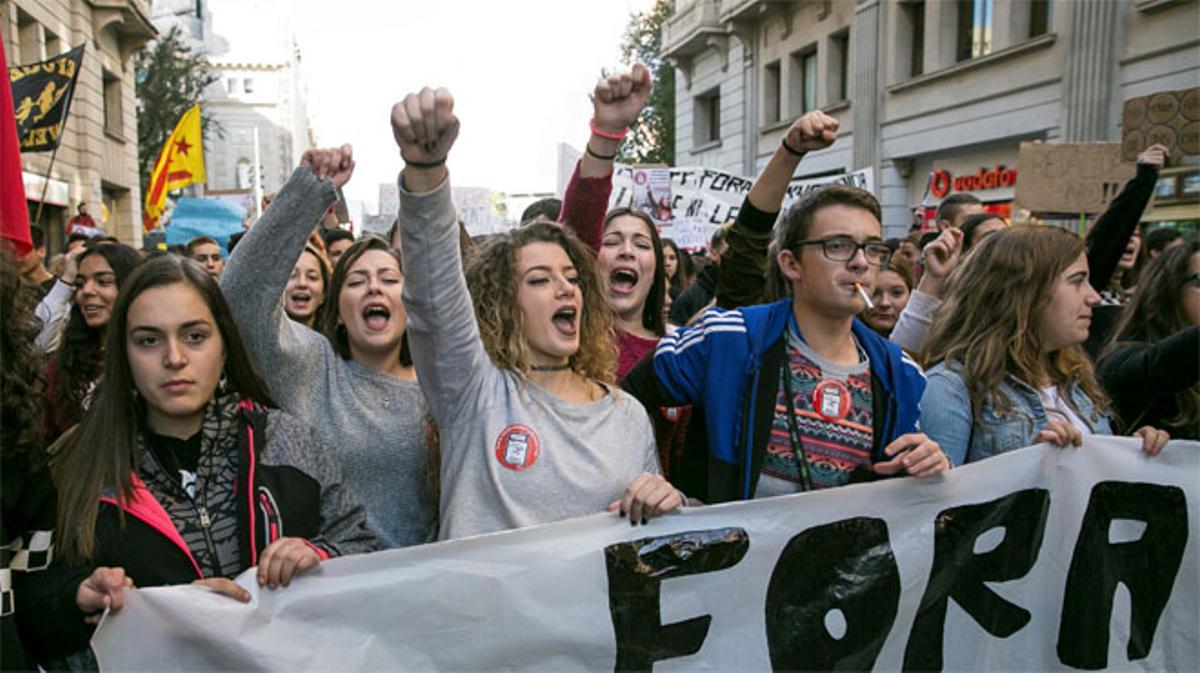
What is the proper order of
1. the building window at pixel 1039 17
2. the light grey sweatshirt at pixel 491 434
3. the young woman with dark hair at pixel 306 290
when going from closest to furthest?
the light grey sweatshirt at pixel 491 434
the young woman with dark hair at pixel 306 290
the building window at pixel 1039 17

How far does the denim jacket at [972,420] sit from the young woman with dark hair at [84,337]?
237 cm

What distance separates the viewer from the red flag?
104 inches

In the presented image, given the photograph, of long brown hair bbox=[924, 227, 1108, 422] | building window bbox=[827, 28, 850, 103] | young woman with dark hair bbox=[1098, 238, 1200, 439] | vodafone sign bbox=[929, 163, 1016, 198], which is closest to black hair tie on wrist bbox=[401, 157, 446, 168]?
long brown hair bbox=[924, 227, 1108, 422]

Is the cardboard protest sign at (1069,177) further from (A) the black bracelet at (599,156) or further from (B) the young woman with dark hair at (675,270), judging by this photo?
(A) the black bracelet at (599,156)

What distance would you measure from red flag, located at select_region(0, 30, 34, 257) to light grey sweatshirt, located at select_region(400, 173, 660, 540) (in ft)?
4.23

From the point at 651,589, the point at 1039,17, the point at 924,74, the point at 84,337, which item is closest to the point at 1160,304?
the point at 651,589

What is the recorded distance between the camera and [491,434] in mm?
2250

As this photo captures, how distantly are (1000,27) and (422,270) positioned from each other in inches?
569

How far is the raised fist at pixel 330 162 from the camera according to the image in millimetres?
2559

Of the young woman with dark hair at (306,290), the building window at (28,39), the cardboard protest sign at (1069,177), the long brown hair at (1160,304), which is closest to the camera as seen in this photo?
the long brown hair at (1160,304)

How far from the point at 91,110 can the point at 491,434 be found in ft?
69.0

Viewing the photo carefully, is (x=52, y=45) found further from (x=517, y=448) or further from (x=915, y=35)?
(x=517, y=448)

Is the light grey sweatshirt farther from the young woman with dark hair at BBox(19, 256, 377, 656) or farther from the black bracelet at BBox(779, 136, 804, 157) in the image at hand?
the black bracelet at BBox(779, 136, 804, 157)

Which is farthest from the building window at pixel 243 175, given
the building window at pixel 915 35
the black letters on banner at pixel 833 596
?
the black letters on banner at pixel 833 596
